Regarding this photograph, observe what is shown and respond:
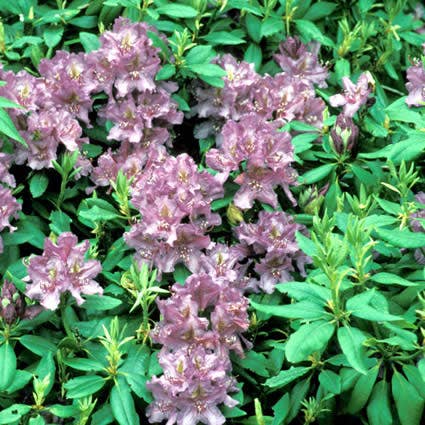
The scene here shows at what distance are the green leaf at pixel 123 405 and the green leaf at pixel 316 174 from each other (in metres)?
0.86

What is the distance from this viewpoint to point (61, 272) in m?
2.34

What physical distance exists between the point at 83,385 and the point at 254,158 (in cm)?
78

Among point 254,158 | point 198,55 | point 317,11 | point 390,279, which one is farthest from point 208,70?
point 390,279

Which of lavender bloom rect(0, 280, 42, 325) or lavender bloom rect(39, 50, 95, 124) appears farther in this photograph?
lavender bloom rect(39, 50, 95, 124)

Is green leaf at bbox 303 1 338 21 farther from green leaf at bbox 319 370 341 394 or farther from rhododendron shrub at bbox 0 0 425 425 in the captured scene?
green leaf at bbox 319 370 341 394

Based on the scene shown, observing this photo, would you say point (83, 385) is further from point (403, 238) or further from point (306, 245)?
point (403, 238)

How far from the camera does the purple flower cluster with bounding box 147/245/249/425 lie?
7.36ft

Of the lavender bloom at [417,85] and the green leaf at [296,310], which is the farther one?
the lavender bloom at [417,85]

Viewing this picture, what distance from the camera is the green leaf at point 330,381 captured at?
7.47ft

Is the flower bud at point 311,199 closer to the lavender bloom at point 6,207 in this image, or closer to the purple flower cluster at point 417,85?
the purple flower cluster at point 417,85

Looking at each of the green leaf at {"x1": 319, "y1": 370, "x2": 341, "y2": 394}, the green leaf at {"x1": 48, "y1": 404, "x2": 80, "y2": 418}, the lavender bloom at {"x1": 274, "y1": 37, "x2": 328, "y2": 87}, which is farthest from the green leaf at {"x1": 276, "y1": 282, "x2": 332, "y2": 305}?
the lavender bloom at {"x1": 274, "y1": 37, "x2": 328, "y2": 87}

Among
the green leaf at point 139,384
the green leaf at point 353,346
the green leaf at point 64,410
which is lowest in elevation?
the green leaf at point 64,410

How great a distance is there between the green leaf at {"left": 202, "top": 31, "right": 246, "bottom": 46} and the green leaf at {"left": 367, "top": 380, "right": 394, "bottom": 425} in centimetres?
131

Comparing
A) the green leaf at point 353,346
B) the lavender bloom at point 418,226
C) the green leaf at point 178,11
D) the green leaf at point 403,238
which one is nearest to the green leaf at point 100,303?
the green leaf at point 353,346
